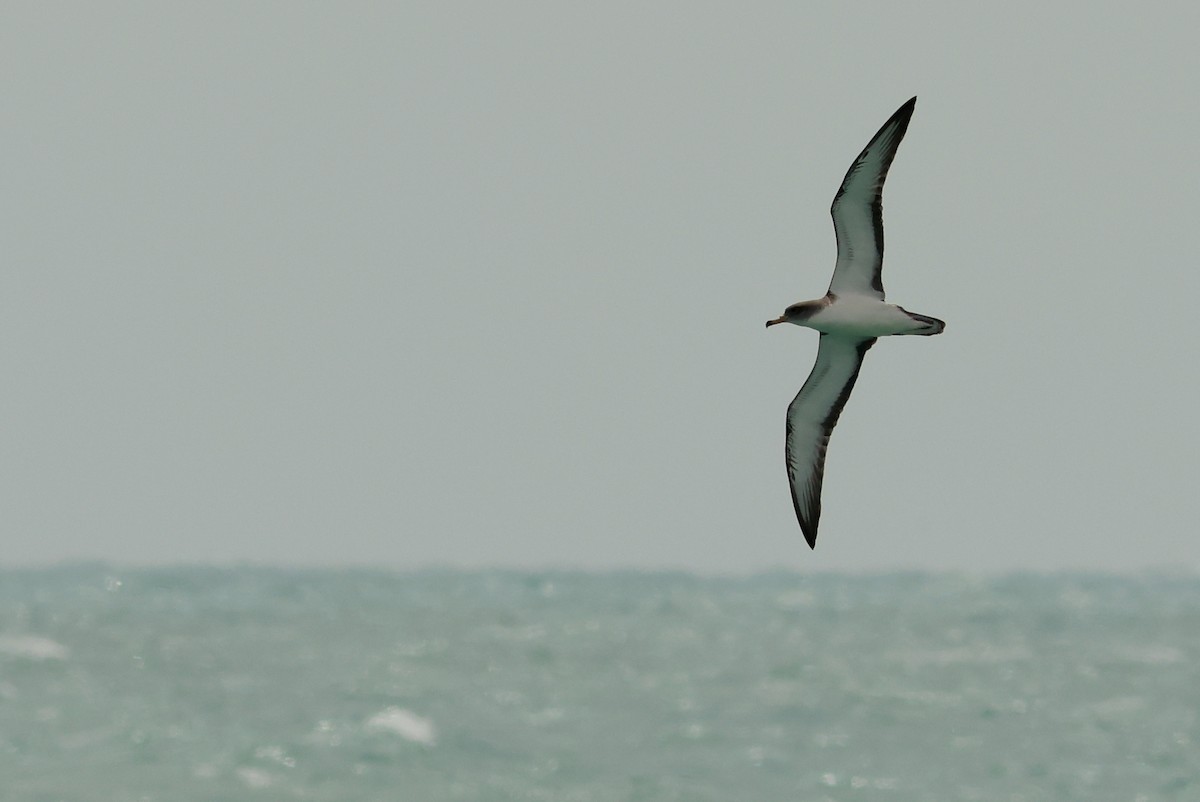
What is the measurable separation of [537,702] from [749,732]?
6351mm

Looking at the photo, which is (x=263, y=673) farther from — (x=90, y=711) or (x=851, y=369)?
(x=851, y=369)

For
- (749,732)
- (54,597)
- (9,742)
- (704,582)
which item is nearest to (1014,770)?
(749,732)

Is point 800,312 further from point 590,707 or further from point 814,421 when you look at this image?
point 590,707

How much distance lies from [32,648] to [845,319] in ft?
135

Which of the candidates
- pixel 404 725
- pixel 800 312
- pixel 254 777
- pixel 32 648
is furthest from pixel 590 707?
pixel 800 312

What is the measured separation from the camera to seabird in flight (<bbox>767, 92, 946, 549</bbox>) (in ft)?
51.3

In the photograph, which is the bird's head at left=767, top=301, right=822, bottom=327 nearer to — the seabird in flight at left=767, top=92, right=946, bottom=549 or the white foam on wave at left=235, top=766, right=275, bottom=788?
the seabird in flight at left=767, top=92, right=946, bottom=549

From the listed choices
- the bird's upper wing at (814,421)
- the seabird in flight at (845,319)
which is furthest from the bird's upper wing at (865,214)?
the bird's upper wing at (814,421)

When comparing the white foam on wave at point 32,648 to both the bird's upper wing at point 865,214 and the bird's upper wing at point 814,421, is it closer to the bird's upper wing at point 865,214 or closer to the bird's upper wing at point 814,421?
the bird's upper wing at point 814,421

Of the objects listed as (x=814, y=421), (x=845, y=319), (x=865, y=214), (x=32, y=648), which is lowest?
(x=32, y=648)

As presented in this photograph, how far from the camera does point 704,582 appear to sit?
114 metres

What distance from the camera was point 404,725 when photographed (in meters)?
34.5

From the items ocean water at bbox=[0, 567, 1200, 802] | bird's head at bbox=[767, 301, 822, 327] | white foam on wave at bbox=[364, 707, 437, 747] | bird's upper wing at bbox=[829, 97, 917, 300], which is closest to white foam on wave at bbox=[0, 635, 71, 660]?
ocean water at bbox=[0, 567, 1200, 802]

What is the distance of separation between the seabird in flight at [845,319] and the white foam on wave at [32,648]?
35.2 metres
